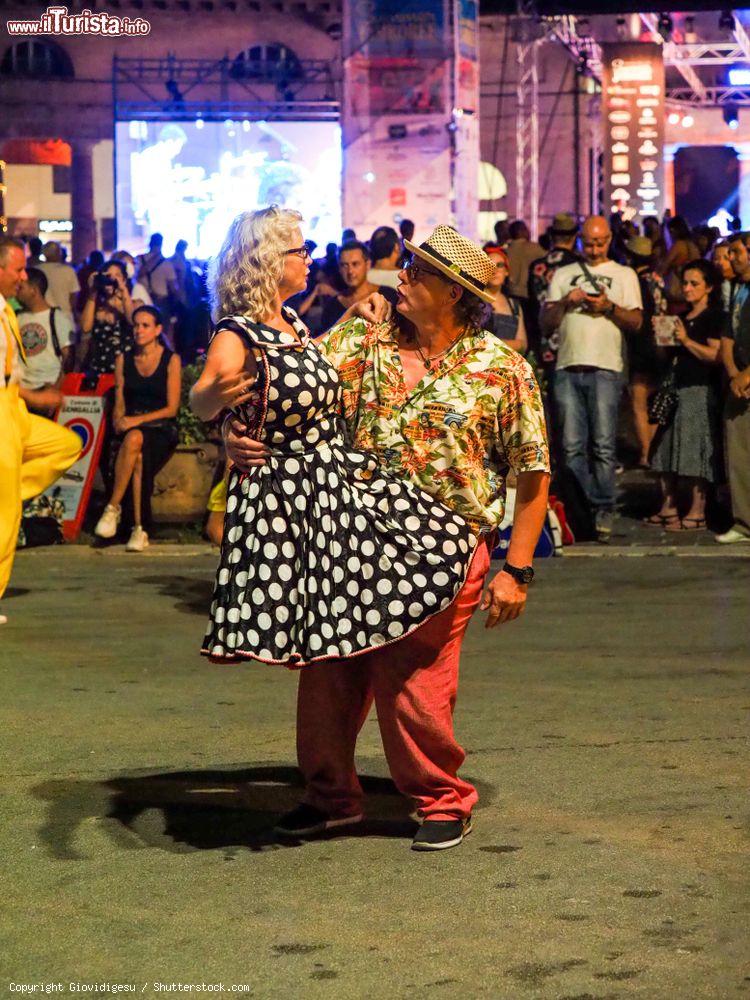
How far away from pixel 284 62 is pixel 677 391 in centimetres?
3166

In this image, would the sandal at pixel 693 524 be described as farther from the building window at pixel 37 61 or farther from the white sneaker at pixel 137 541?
the building window at pixel 37 61

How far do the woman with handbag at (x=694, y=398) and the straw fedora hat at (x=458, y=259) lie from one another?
745 centimetres

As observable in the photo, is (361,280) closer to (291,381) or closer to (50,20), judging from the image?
(291,381)

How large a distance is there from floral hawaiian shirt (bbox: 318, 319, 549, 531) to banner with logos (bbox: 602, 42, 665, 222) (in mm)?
22372

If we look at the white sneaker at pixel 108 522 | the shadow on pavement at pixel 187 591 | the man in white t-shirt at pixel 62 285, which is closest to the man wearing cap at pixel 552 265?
the white sneaker at pixel 108 522

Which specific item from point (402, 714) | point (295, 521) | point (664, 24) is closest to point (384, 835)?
point (402, 714)

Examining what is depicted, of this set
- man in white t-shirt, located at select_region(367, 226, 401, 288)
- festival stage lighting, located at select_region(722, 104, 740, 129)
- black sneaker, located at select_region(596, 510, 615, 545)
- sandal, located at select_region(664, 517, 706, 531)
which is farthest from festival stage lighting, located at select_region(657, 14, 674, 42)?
black sneaker, located at select_region(596, 510, 615, 545)

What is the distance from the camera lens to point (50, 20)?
29.8 metres

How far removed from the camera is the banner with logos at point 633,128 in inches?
1072

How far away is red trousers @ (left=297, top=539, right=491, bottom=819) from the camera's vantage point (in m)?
5.29

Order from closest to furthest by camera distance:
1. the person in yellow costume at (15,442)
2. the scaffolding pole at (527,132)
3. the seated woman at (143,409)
→ the person in yellow costume at (15,442) < the seated woman at (143,409) < the scaffolding pole at (527,132)

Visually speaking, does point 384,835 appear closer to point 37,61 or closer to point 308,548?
point 308,548

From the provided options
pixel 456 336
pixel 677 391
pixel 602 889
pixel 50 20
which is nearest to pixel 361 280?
pixel 677 391

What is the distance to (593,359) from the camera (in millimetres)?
12492
